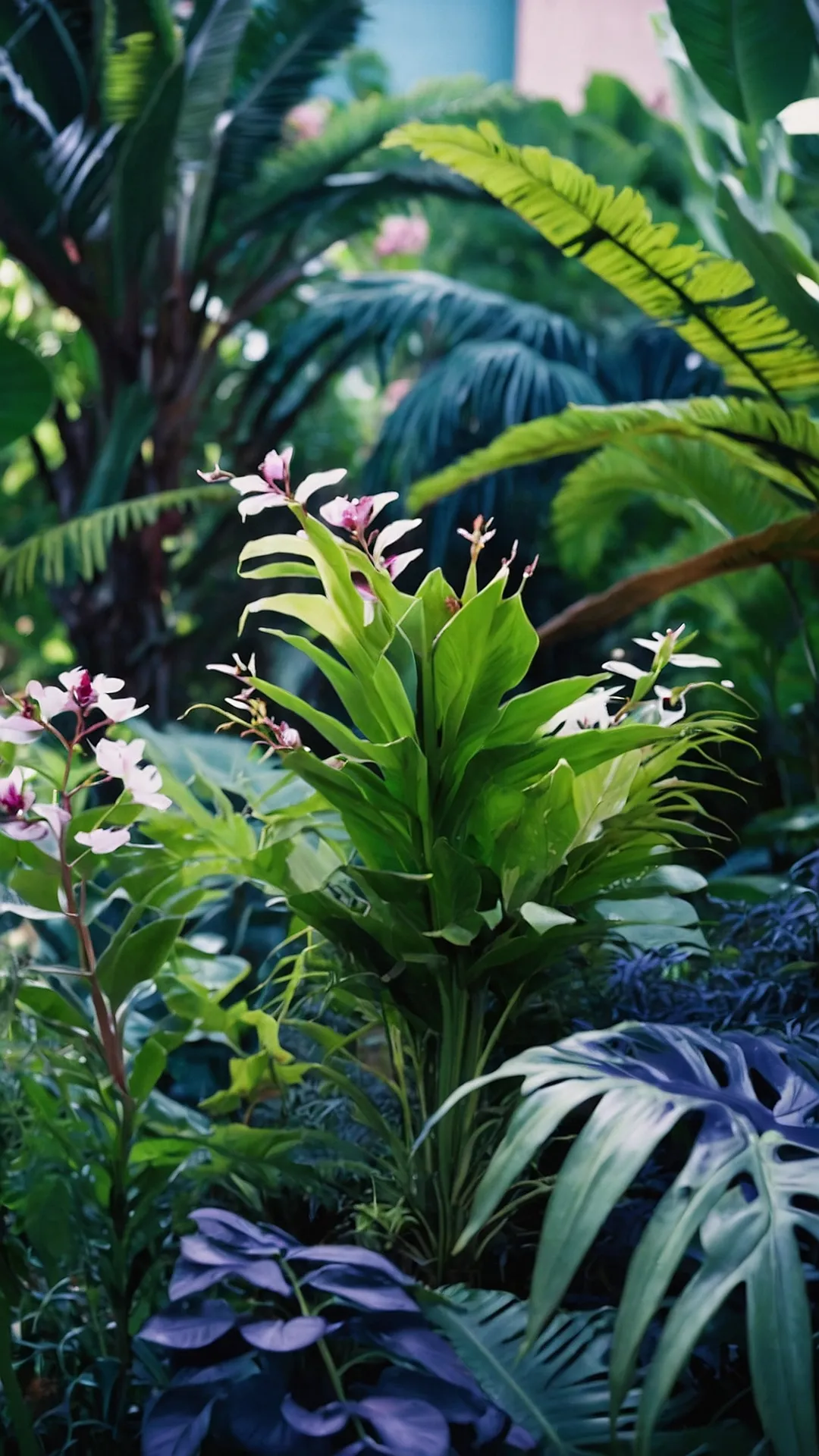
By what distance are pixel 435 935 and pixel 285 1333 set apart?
0.25m

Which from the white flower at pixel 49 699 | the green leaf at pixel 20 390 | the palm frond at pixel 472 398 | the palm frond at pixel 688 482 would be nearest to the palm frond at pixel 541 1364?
the white flower at pixel 49 699

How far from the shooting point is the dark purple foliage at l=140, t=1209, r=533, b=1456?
652 millimetres

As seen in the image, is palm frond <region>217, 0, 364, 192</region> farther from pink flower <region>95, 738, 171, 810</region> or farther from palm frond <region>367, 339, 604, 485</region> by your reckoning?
pink flower <region>95, 738, 171, 810</region>

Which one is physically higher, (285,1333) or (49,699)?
(49,699)

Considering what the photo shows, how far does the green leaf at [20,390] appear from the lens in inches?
69.8

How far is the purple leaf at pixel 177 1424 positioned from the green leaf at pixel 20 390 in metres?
1.50

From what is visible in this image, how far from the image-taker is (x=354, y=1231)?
2.83 ft

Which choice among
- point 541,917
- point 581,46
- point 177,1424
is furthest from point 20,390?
point 581,46

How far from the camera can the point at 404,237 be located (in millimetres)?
3070

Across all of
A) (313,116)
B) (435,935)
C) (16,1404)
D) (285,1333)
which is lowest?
(16,1404)

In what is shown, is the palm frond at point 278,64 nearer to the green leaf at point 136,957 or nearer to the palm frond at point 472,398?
the palm frond at point 472,398

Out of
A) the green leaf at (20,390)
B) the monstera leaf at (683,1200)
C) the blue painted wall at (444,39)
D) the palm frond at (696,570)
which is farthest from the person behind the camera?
the blue painted wall at (444,39)

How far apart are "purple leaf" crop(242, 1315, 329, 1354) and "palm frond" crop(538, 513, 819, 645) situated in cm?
86

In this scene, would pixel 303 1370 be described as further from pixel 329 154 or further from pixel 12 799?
pixel 329 154
